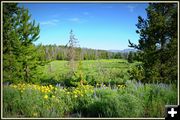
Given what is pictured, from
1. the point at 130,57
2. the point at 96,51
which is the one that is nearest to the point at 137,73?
the point at 130,57

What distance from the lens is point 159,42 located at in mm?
7633

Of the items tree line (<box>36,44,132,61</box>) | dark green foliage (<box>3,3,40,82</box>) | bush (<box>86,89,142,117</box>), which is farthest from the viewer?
tree line (<box>36,44,132,61</box>)

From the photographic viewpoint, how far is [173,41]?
7301mm

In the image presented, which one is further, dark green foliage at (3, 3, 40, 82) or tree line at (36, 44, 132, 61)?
tree line at (36, 44, 132, 61)

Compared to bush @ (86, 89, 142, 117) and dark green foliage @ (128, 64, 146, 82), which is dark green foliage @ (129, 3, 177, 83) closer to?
dark green foliage @ (128, 64, 146, 82)

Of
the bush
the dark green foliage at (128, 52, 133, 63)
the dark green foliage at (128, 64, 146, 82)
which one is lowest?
the bush

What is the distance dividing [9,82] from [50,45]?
3.90 feet

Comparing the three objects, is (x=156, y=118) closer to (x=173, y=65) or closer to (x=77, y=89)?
(x=173, y=65)

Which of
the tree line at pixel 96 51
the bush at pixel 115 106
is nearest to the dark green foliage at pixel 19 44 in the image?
the tree line at pixel 96 51

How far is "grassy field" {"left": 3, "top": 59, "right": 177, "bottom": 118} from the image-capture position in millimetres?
6902

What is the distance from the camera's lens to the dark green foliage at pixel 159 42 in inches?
288

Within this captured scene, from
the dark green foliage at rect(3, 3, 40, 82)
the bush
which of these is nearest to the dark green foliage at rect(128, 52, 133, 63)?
the bush

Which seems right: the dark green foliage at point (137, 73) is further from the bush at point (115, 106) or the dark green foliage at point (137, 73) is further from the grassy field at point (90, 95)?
the bush at point (115, 106)

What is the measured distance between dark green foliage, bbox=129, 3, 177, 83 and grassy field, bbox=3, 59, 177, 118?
0.27 metres
